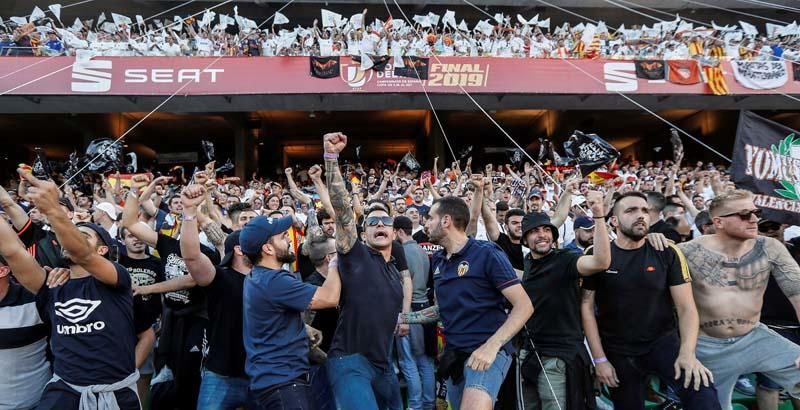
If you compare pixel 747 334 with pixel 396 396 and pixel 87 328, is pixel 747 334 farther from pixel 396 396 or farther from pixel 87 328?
pixel 87 328

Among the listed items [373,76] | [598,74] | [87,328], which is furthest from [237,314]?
[598,74]

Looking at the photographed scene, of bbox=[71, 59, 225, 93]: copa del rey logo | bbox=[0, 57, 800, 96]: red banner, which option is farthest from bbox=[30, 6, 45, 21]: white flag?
bbox=[71, 59, 225, 93]: copa del rey logo

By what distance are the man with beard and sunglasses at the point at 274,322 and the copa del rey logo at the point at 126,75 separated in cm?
1219

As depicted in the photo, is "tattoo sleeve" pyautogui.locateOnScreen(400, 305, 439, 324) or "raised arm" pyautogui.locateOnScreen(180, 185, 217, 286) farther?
"tattoo sleeve" pyautogui.locateOnScreen(400, 305, 439, 324)

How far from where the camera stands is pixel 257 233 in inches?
122

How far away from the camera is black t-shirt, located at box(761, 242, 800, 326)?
4.20 meters

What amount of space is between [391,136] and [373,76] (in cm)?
1264

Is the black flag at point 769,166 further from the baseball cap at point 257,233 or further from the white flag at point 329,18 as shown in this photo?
the white flag at point 329,18

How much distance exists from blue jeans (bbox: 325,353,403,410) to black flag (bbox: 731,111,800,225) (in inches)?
142

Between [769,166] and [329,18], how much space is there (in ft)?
49.6

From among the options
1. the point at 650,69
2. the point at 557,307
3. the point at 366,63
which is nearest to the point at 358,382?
the point at 557,307

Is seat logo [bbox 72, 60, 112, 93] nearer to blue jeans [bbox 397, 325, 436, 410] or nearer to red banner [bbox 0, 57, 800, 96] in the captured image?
red banner [bbox 0, 57, 800, 96]

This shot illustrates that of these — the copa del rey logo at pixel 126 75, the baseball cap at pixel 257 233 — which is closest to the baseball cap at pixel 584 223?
the baseball cap at pixel 257 233

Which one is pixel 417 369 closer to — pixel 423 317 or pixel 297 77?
pixel 423 317
